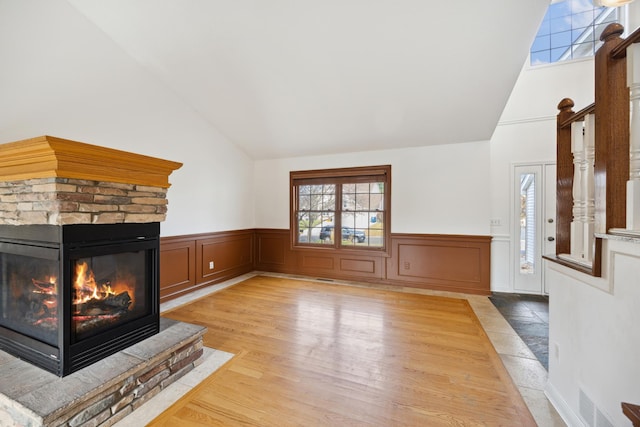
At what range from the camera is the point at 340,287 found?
4.42 m

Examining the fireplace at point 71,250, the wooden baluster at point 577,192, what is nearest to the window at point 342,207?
the wooden baluster at point 577,192

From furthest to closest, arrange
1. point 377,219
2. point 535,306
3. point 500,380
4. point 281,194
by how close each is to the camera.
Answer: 1. point 281,194
2. point 377,219
3. point 535,306
4. point 500,380

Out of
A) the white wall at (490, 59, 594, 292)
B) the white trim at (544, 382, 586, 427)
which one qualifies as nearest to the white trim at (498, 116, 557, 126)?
the white wall at (490, 59, 594, 292)

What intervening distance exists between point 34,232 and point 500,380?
3355 millimetres

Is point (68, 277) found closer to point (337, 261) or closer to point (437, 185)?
point (337, 261)

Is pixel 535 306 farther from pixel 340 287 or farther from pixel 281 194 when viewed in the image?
pixel 281 194

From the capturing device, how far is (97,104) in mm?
2904

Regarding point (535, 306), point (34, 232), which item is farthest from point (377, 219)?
point (34, 232)

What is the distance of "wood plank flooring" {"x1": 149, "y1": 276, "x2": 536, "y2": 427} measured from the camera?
164cm

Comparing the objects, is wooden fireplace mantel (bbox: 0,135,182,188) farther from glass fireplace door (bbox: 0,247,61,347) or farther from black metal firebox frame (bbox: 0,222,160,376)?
glass fireplace door (bbox: 0,247,61,347)

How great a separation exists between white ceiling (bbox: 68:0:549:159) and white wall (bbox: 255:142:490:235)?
29 centimetres

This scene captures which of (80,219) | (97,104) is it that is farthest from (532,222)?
(97,104)

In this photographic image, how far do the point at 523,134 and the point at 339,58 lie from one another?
10.6 ft

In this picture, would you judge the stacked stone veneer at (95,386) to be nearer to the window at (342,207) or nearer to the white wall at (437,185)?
the window at (342,207)
